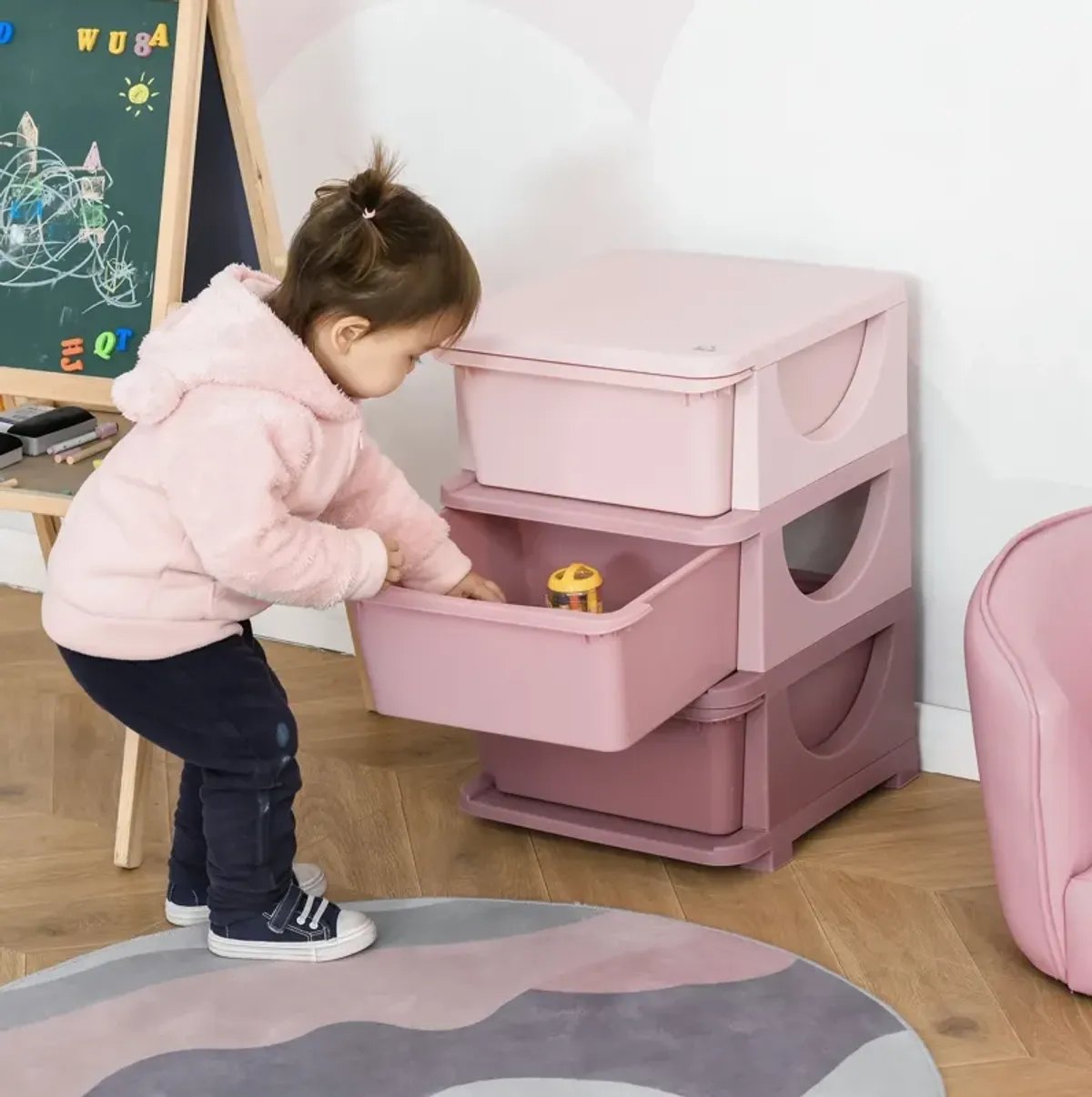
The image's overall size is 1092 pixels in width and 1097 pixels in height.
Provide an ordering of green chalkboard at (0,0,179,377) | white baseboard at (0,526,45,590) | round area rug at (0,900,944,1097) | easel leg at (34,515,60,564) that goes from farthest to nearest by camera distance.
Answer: white baseboard at (0,526,45,590) < easel leg at (34,515,60,564) < green chalkboard at (0,0,179,377) < round area rug at (0,900,944,1097)

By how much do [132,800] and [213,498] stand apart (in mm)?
557

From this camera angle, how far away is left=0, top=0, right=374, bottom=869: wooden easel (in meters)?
2.08

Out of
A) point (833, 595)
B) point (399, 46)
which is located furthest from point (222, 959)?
point (399, 46)

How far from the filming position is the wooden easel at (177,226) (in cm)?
208

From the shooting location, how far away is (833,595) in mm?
2098

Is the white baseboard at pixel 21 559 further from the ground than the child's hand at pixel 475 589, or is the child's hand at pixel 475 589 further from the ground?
the child's hand at pixel 475 589

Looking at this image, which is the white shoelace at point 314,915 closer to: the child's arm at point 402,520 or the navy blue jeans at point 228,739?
the navy blue jeans at point 228,739

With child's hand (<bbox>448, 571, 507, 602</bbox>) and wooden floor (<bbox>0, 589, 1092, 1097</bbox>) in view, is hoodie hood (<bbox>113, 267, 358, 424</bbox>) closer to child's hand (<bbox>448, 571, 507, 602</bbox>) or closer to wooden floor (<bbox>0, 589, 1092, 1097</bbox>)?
child's hand (<bbox>448, 571, 507, 602</bbox>)

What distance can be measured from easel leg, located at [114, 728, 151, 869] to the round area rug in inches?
7.0

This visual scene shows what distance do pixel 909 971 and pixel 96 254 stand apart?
4.05 ft

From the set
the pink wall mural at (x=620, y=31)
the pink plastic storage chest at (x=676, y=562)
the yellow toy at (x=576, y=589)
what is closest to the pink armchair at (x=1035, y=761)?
the pink plastic storage chest at (x=676, y=562)

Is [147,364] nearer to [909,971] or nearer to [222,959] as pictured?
[222,959]

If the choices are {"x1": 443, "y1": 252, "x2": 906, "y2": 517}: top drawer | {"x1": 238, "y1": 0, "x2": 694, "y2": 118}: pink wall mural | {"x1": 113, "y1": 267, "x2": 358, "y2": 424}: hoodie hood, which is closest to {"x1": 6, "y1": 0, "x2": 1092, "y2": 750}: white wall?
{"x1": 238, "y1": 0, "x2": 694, "y2": 118}: pink wall mural

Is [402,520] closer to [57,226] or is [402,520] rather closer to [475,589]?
[475,589]
